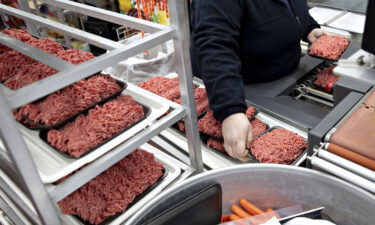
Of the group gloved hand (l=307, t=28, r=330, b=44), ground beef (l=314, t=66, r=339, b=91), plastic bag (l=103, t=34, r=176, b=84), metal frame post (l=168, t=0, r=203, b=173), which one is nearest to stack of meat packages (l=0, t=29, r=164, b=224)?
metal frame post (l=168, t=0, r=203, b=173)

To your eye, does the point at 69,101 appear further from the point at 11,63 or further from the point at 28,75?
the point at 11,63

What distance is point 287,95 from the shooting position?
1.46 metres

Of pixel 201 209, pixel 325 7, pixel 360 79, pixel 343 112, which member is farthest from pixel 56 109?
pixel 325 7

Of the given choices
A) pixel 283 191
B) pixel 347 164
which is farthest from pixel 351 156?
pixel 283 191

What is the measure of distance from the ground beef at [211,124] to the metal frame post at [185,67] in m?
0.18

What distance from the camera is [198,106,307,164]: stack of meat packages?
104 cm

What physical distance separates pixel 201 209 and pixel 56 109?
43 cm

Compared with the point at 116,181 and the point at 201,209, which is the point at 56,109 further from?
the point at 201,209

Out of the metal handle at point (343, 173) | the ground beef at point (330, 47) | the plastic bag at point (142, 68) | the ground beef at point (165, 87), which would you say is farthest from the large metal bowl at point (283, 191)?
the plastic bag at point (142, 68)

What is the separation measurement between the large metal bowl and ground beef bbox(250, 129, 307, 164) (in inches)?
7.5

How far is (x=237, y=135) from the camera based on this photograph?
1.07m

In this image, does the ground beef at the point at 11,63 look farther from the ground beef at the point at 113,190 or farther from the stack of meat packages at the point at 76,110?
the ground beef at the point at 113,190

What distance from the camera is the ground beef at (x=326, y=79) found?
1430 mm

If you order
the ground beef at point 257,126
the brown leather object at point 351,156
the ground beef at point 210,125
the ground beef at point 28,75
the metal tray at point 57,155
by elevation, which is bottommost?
the ground beef at point 257,126
